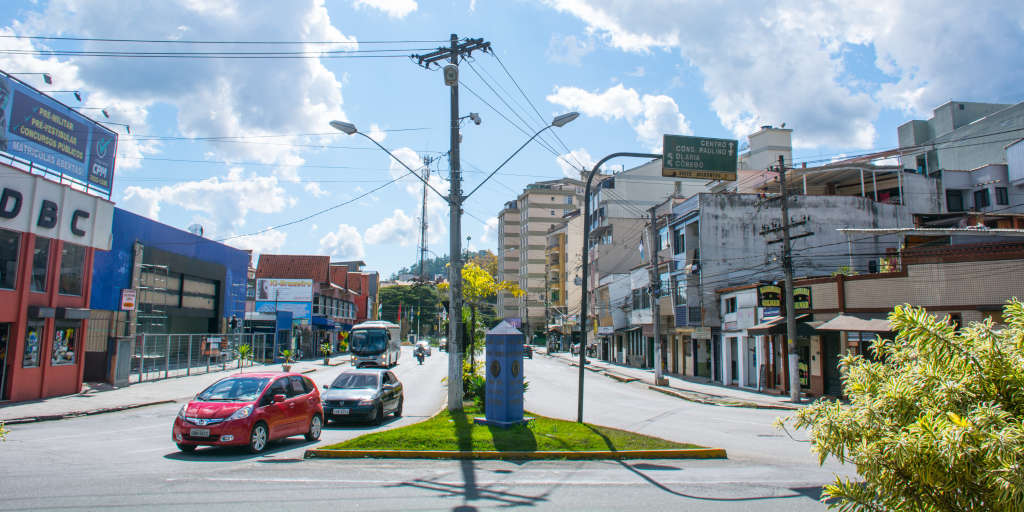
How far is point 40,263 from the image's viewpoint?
22.7m

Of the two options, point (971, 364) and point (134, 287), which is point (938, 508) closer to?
point (971, 364)

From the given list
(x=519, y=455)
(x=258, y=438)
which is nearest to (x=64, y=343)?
(x=258, y=438)

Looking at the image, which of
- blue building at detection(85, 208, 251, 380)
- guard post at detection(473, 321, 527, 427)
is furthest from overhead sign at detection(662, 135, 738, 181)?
blue building at detection(85, 208, 251, 380)

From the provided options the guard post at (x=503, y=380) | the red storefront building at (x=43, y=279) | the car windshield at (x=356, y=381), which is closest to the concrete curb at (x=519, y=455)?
the guard post at (x=503, y=380)

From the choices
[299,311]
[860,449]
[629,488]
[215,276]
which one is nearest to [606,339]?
[299,311]

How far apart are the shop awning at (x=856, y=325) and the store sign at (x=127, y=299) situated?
28510mm

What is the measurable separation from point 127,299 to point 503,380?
68.9ft

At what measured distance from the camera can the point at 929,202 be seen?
39.8 metres

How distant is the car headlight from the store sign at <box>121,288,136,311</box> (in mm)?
19371

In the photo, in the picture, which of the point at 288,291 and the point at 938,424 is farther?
the point at 288,291

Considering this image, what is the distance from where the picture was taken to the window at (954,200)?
40219 mm

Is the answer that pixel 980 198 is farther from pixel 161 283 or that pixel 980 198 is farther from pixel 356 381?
pixel 161 283

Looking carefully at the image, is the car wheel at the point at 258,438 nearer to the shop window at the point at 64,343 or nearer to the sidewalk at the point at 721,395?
the shop window at the point at 64,343

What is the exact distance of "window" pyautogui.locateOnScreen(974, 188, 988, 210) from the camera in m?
38.5
